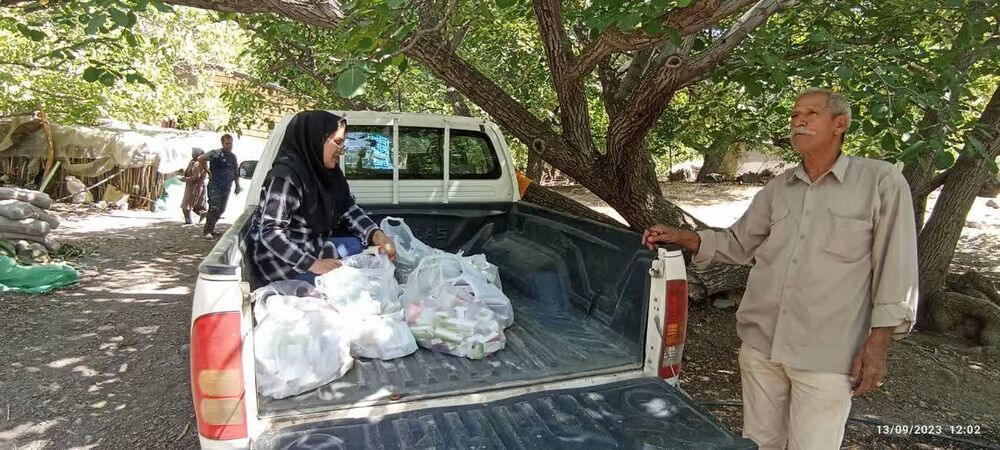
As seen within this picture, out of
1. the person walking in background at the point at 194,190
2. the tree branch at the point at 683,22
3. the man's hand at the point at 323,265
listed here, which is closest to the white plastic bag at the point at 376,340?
the man's hand at the point at 323,265

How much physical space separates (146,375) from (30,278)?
3276mm

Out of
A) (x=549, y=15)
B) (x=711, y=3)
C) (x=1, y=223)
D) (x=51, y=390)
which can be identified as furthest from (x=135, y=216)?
(x=711, y=3)

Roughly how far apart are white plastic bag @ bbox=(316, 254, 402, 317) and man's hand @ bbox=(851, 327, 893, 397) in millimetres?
1884

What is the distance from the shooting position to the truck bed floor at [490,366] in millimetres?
2188

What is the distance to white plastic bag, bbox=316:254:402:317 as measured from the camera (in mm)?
2648

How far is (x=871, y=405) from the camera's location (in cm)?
389

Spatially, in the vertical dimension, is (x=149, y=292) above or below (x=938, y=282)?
below

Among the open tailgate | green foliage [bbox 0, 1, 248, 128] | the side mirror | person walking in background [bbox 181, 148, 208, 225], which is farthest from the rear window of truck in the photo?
person walking in background [bbox 181, 148, 208, 225]

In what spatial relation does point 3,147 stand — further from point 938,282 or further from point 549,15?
point 938,282

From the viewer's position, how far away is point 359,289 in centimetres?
273

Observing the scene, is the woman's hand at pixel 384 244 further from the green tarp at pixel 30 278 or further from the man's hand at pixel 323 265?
the green tarp at pixel 30 278

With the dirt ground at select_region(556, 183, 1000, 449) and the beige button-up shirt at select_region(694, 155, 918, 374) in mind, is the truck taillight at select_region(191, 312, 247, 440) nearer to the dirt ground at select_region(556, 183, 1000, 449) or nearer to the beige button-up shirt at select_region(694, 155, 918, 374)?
the beige button-up shirt at select_region(694, 155, 918, 374)

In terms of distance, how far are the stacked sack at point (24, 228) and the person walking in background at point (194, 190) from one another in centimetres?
319

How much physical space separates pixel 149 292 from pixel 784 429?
6.45 metres
